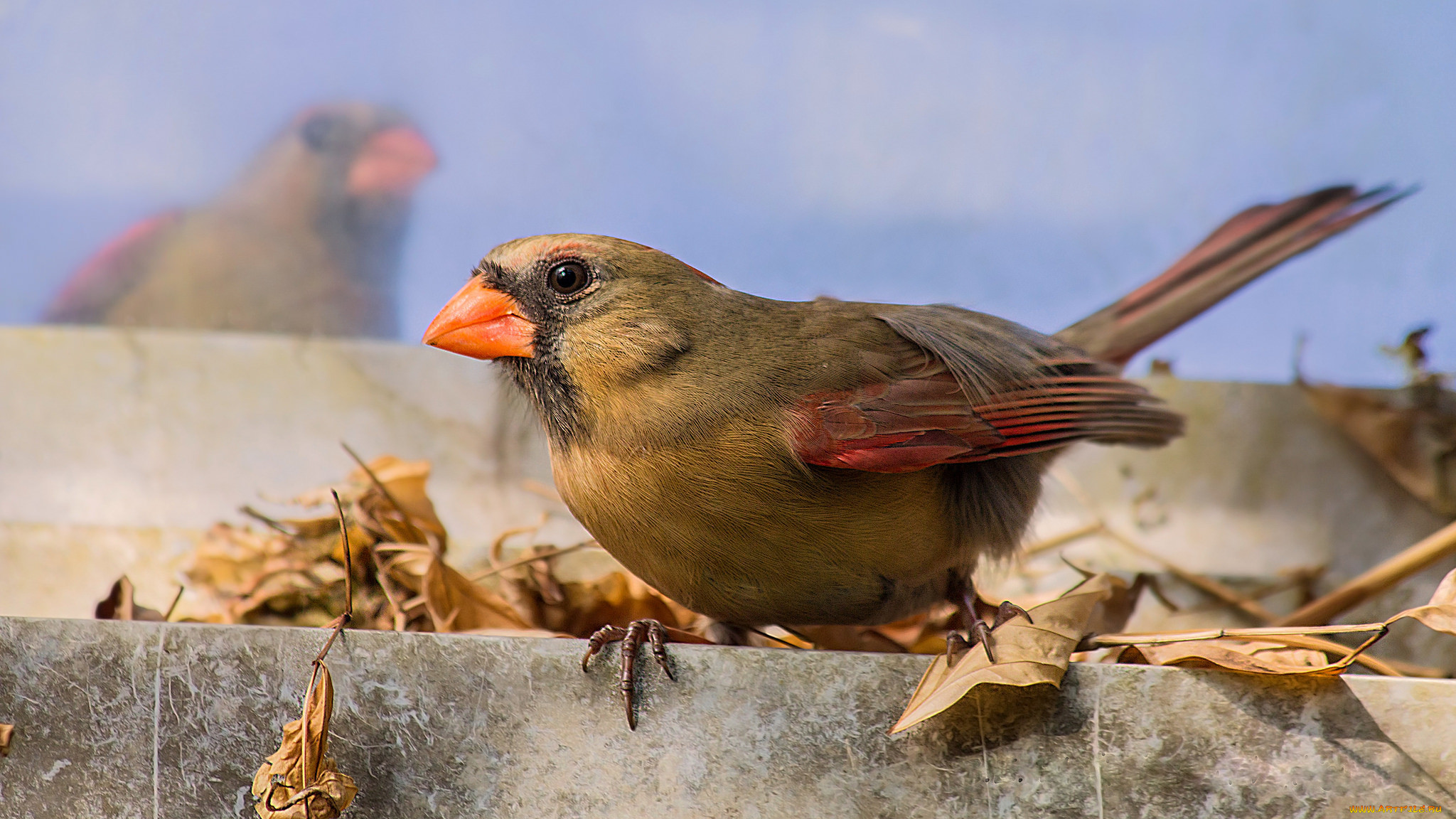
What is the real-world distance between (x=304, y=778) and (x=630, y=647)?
0.37m

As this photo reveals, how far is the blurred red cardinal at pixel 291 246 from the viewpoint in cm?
275

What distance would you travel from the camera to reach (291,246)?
2883mm

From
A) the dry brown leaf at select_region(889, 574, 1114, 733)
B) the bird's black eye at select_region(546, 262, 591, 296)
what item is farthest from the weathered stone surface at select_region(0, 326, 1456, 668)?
the dry brown leaf at select_region(889, 574, 1114, 733)

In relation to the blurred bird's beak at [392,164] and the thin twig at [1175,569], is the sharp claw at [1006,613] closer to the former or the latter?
the thin twig at [1175,569]

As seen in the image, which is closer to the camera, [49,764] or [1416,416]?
[49,764]

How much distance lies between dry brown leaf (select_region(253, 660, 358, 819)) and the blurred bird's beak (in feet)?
6.43

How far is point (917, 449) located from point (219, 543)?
57.5 inches

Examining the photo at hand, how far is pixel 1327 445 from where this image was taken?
103 inches

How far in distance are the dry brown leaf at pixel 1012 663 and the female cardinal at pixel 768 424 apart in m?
0.11

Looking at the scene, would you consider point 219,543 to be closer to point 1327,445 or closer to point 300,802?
point 300,802

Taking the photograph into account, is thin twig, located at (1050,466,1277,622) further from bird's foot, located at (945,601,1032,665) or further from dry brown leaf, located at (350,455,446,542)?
dry brown leaf, located at (350,455,446,542)

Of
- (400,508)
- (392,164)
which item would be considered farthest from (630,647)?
(392,164)

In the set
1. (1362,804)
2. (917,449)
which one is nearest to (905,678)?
(917,449)

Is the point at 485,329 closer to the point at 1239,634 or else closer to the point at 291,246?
the point at 1239,634
